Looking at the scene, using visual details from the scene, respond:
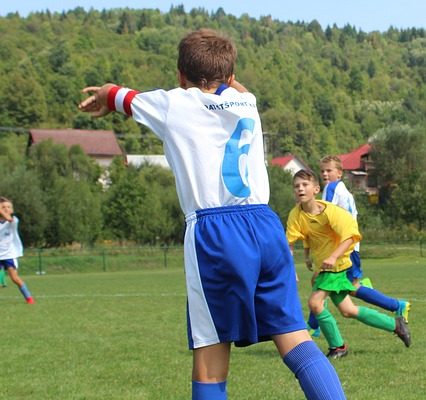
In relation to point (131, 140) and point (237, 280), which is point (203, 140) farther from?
point (131, 140)

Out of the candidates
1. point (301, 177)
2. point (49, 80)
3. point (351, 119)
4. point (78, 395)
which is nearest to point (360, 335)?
point (301, 177)

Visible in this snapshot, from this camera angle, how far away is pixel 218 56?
3.90 meters

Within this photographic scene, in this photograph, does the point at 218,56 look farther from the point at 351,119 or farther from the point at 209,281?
the point at 351,119

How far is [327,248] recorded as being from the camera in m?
7.82

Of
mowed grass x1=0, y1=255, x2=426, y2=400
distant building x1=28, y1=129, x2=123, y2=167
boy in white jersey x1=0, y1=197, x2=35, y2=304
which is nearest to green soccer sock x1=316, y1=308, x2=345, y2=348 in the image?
mowed grass x1=0, y1=255, x2=426, y2=400

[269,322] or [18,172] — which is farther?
[18,172]

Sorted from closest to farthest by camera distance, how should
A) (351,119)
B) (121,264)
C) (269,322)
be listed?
1. (269,322)
2. (121,264)
3. (351,119)

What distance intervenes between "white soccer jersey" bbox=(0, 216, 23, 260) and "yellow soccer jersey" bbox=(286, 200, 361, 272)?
30.2 ft

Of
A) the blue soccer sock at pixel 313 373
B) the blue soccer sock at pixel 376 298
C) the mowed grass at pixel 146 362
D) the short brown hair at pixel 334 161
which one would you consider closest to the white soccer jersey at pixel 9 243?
the mowed grass at pixel 146 362

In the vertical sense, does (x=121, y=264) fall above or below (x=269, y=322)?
below

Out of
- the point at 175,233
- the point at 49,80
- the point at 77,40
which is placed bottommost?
the point at 175,233

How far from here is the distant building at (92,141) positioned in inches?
5032

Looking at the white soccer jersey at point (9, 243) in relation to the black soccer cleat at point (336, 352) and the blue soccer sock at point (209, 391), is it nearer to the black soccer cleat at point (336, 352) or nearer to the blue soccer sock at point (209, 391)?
the black soccer cleat at point (336, 352)

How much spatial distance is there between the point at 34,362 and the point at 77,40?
642ft
